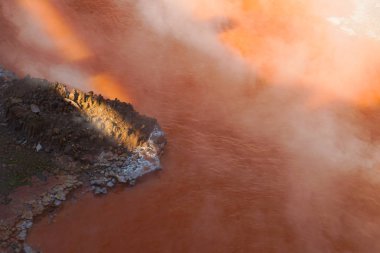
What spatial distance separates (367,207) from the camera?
20.3 feet

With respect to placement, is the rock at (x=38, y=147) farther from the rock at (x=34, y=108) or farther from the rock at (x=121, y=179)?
the rock at (x=121, y=179)

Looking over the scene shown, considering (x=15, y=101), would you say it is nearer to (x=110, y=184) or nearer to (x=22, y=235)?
(x=110, y=184)

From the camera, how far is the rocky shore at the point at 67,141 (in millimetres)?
5500

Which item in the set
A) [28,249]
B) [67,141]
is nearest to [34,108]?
[67,141]

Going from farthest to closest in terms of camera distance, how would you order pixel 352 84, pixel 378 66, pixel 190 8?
pixel 190 8 < pixel 378 66 < pixel 352 84

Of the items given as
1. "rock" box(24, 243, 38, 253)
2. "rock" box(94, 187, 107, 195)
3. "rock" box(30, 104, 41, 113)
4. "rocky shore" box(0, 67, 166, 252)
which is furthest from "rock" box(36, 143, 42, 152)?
"rock" box(24, 243, 38, 253)

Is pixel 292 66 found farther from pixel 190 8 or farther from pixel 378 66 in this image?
pixel 190 8

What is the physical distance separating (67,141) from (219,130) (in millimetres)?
2510

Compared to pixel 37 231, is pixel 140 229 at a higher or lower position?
higher

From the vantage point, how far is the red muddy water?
540cm

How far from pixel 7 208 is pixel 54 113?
1.59m

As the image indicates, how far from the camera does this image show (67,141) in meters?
5.91

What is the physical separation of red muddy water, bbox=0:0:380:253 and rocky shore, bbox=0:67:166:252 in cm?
25

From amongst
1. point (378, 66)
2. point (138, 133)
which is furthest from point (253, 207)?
point (378, 66)
